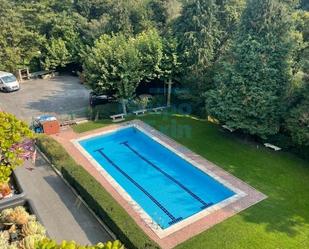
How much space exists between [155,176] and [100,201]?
5473 millimetres

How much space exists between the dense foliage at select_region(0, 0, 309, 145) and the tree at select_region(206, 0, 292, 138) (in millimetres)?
63

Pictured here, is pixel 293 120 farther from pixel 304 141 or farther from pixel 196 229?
pixel 196 229

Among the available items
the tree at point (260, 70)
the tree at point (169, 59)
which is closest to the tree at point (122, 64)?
the tree at point (169, 59)

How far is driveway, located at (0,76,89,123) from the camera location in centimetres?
2881

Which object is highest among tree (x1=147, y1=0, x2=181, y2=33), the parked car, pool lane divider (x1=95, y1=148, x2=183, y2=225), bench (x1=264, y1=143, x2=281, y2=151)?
tree (x1=147, y1=0, x2=181, y2=33)

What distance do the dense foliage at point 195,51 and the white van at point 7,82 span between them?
2.66 metres

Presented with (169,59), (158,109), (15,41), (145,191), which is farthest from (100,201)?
(15,41)

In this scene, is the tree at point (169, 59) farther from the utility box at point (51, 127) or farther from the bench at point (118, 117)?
the utility box at point (51, 127)

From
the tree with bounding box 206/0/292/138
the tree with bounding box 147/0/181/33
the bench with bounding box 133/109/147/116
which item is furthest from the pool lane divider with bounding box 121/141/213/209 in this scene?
the tree with bounding box 147/0/181/33

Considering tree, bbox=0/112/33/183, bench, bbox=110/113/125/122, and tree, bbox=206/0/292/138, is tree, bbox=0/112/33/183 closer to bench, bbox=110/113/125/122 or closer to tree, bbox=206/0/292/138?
tree, bbox=206/0/292/138

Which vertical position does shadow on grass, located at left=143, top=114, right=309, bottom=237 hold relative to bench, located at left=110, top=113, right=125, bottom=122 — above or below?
below

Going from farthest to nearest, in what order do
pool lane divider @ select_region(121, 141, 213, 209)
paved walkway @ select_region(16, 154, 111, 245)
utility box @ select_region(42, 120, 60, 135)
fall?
utility box @ select_region(42, 120, 60, 135) < pool lane divider @ select_region(121, 141, 213, 209) < paved walkway @ select_region(16, 154, 111, 245)

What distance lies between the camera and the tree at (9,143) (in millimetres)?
9320

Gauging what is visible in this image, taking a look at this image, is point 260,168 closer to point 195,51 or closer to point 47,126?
point 195,51
